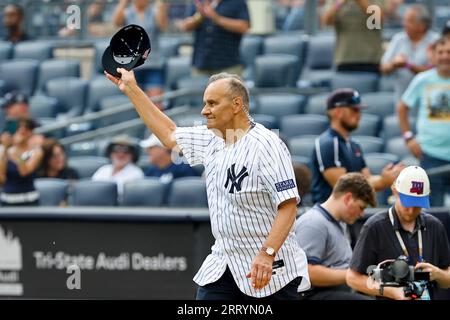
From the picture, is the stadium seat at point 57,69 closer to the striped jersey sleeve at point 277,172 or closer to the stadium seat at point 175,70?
the stadium seat at point 175,70

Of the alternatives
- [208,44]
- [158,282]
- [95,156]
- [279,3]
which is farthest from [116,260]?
[279,3]

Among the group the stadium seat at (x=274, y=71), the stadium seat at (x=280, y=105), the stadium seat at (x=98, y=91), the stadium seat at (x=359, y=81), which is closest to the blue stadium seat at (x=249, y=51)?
the stadium seat at (x=274, y=71)

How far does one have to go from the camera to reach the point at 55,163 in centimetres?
1219

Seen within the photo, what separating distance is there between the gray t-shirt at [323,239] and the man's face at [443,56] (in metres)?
2.90

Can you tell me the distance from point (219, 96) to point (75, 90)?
7.06 m

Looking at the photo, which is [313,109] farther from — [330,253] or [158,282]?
[330,253]

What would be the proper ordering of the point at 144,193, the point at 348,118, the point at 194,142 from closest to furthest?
1. the point at 194,142
2. the point at 348,118
3. the point at 144,193

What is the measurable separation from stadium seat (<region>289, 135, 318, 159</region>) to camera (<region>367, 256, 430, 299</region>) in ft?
14.4

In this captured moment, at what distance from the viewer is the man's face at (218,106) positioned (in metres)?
6.60

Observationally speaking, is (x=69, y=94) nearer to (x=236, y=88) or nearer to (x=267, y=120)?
(x=267, y=120)

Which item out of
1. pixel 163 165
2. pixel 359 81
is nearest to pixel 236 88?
pixel 163 165

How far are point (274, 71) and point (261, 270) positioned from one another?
6885 millimetres

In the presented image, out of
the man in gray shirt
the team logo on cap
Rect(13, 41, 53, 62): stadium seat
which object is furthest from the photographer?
Rect(13, 41, 53, 62): stadium seat

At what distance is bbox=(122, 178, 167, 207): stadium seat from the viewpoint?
447 inches
